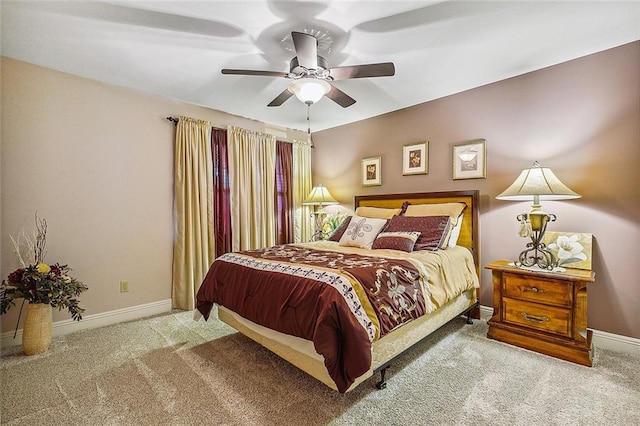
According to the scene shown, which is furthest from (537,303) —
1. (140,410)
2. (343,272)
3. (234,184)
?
(234,184)

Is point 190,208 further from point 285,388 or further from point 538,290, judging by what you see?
point 538,290

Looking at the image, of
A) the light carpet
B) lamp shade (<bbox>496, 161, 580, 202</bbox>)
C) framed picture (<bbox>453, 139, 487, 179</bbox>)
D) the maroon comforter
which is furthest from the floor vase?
framed picture (<bbox>453, 139, 487, 179</bbox>)

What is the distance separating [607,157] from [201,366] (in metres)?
3.72

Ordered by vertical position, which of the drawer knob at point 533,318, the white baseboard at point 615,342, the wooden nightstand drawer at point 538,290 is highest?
the wooden nightstand drawer at point 538,290

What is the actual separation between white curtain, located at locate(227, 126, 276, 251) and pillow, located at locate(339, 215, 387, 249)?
1.47 metres

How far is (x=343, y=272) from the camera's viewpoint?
1868 mm

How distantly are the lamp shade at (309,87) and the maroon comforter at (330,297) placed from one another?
4.31ft

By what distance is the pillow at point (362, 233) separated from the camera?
3096mm

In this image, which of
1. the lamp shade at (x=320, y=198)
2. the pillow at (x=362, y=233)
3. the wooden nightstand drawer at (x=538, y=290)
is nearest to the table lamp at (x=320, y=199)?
the lamp shade at (x=320, y=198)

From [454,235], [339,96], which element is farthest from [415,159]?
[339,96]

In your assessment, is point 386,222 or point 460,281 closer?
point 460,281

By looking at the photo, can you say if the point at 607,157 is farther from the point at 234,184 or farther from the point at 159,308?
the point at 159,308

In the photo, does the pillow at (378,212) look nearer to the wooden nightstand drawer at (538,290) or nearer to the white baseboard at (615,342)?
the wooden nightstand drawer at (538,290)

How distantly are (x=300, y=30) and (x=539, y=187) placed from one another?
2.28 m
